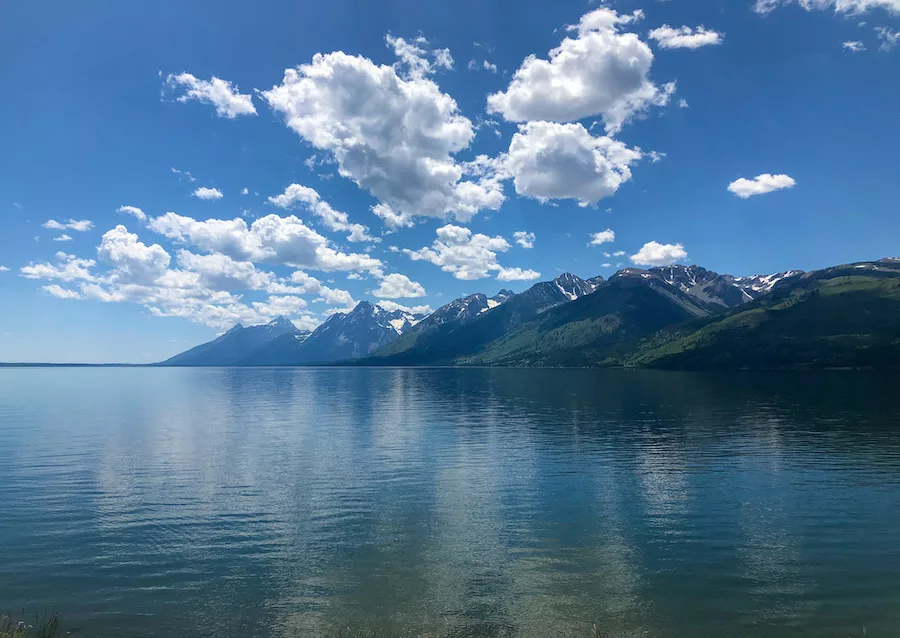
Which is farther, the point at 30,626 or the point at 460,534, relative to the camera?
the point at 460,534

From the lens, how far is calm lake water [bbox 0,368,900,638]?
3231cm

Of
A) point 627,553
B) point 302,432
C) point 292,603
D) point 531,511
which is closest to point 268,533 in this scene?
point 292,603

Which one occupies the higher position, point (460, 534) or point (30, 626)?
point (30, 626)

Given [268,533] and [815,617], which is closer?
[815,617]

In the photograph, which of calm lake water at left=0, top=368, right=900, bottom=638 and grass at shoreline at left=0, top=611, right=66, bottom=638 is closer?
grass at shoreline at left=0, top=611, right=66, bottom=638

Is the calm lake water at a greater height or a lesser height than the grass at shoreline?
lesser

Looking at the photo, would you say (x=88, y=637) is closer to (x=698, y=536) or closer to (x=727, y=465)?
(x=698, y=536)

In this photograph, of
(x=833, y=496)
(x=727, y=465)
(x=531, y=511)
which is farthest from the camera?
(x=727, y=465)

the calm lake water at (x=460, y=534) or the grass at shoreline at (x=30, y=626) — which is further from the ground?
the grass at shoreline at (x=30, y=626)

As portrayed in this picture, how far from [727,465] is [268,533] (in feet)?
202

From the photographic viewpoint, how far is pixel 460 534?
45.9m

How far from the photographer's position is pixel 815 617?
103ft

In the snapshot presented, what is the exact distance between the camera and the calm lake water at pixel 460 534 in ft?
106

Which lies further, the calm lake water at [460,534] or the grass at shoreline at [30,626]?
the calm lake water at [460,534]
